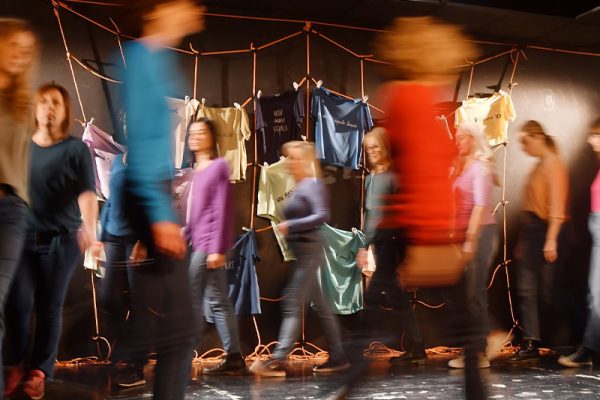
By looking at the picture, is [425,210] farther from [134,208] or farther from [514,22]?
[514,22]

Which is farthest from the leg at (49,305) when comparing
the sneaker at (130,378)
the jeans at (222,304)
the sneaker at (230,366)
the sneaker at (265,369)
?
the sneaker at (265,369)

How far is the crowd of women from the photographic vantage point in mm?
1687

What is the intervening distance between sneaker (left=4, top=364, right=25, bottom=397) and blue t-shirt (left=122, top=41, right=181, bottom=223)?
1.72 meters

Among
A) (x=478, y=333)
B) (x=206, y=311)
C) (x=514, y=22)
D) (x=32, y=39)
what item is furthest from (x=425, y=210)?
(x=514, y=22)

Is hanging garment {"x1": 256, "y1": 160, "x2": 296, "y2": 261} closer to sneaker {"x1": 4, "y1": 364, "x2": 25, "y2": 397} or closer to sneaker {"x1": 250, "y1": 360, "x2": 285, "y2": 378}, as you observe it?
sneaker {"x1": 250, "y1": 360, "x2": 285, "y2": 378}

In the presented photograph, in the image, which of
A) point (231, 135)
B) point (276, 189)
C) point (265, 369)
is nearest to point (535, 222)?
point (276, 189)

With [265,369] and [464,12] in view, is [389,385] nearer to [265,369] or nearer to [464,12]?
[265,369]

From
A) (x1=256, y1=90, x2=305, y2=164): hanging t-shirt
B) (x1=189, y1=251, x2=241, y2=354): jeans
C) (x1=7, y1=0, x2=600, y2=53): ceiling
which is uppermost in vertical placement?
(x1=7, y1=0, x2=600, y2=53): ceiling

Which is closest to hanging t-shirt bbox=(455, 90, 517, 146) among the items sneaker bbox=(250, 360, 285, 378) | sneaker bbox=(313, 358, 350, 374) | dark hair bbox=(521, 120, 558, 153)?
dark hair bbox=(521, 120, 558, 153)

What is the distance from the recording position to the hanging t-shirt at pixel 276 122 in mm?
5297

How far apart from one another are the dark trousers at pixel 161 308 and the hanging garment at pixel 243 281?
3.16 m

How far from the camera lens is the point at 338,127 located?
5410 mm

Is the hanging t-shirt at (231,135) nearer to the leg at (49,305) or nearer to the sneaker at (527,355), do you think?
the leg at (49,305)

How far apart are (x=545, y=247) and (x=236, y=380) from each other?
2363 mm
